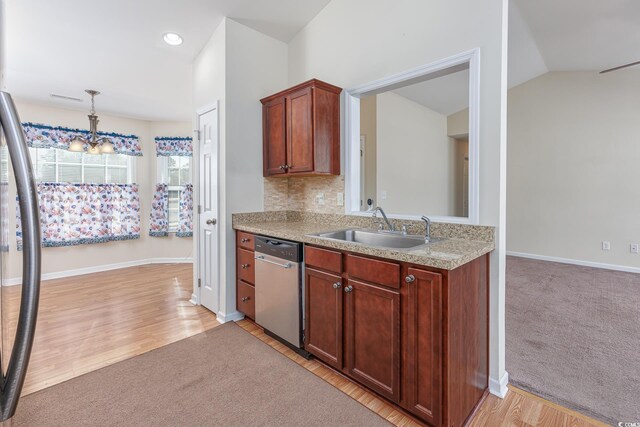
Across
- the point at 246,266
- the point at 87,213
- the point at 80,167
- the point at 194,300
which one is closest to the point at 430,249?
the point at 246,266

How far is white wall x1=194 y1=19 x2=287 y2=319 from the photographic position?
2830mm

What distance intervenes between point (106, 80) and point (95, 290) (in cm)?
256

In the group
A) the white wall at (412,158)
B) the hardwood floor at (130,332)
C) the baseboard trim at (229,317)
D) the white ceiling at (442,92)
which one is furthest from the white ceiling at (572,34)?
the baseboard trim at (229,317)

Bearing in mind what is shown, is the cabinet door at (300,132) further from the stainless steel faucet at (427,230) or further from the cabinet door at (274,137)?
the stainless steel faucet at (427,230)

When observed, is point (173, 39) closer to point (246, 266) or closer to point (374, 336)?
point (246, 266)

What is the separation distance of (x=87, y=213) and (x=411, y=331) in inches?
198

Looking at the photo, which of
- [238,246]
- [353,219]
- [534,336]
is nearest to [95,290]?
[238,246]

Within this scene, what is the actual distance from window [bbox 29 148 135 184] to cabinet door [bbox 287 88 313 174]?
3643mm

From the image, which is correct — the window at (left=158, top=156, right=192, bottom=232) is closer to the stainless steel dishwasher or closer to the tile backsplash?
the tile backsplash

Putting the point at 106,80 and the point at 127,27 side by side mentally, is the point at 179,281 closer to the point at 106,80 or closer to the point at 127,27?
the point at 106,80

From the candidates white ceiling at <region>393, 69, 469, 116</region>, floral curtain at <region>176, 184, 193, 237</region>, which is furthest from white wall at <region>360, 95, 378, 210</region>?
floral curtain at <region>176, 184, 193, 237</region>

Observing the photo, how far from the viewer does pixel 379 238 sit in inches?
91.6

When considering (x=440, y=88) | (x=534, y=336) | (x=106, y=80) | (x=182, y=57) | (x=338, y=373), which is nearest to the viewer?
(x=338, y=373)

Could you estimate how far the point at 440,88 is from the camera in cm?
451
